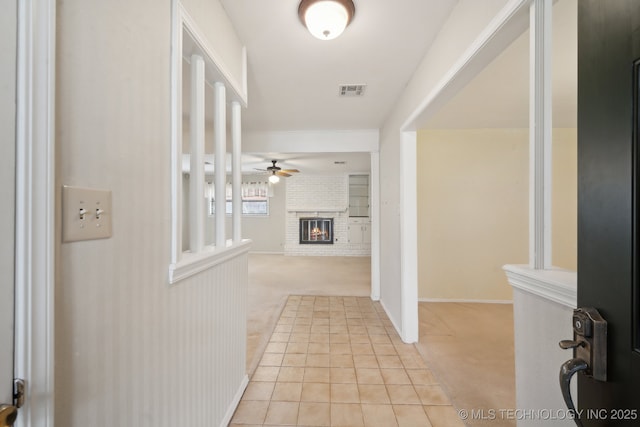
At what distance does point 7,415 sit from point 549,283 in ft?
4.12

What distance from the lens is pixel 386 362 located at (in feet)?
7.07

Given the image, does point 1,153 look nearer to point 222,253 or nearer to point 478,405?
point 222,253

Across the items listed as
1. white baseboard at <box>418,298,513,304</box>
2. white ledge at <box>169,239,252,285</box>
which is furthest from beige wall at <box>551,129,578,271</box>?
white ledge at <box>169,239,252,285</box>

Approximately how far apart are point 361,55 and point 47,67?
195 centimetres

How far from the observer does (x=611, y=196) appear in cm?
49

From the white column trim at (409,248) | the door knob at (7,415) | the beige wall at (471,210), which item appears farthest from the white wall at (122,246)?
the beige wall at (471,210)

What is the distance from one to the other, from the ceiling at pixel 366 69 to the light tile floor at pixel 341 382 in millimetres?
2164

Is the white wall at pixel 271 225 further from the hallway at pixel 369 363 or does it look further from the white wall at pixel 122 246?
the white wall at pixel 122 246

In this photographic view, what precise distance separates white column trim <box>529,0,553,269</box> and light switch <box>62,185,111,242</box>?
1337 millimetres

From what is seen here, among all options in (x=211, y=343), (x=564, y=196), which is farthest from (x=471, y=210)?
(x=211, y=343)

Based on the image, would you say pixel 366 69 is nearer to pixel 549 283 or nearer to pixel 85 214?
pixel 549 283

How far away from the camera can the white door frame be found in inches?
18.2

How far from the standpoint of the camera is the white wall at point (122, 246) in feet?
1.90

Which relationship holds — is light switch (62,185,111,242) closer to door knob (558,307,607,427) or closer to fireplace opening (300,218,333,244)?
door knob (558,307,607,427)
